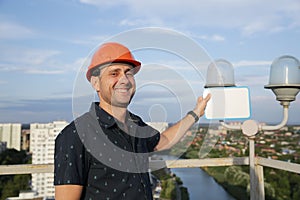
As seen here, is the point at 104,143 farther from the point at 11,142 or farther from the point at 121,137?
the point at 11,142

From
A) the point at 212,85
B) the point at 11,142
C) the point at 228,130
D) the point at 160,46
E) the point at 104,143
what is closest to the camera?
the point at 160,46

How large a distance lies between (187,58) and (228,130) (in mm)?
1103

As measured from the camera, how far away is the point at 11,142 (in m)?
22.1

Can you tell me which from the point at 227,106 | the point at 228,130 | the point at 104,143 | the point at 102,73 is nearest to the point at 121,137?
the point at 104,143

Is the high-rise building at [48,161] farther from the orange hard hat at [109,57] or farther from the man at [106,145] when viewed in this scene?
the orange hard hat at [109,57]

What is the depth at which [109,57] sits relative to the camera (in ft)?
3.87

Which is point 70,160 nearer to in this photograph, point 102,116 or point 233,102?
point 102,116

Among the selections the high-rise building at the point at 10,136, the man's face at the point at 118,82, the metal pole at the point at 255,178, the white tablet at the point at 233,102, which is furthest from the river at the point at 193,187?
the high-rise building at the point at 10,136

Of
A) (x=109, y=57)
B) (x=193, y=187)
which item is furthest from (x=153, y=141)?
(x=193, y=187)

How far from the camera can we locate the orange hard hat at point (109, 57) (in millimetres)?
1145

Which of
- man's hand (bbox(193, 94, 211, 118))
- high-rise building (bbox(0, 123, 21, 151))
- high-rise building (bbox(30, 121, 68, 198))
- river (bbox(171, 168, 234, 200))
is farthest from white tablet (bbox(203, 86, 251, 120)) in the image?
high-rise building (bbox(0, 123, 21, 151))

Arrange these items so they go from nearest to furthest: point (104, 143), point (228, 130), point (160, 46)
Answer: point (160, 46) → point (104, 143) → point (228, 130)

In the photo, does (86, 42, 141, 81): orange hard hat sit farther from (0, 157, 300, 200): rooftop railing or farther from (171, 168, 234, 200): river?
(171, 168, 234, 200): river

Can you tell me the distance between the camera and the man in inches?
42.5
